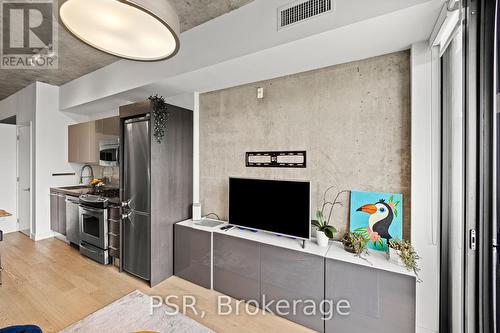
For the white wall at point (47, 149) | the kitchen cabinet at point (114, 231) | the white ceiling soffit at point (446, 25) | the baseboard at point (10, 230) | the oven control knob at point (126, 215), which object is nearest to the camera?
the white ceiling soffit at point (446, 25)

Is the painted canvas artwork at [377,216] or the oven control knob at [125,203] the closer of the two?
the painted canvas artwork at [377,216]

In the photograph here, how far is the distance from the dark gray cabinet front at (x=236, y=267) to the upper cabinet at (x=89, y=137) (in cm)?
255

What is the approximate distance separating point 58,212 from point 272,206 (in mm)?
4114

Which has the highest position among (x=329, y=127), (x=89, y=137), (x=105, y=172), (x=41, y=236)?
(x=89, y=137)

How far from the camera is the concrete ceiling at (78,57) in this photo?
2.07 meters

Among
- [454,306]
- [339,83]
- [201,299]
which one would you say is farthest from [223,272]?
[339,83]

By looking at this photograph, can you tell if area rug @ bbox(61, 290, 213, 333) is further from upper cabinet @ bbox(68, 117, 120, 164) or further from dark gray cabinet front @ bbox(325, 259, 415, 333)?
upper cabinet @ bbox(68, 117, 120, 164)

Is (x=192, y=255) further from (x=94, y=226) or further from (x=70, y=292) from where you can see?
(x=94, y=226)

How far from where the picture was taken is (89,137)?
394 cm

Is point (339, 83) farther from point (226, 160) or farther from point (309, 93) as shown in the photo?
point (226, 160)

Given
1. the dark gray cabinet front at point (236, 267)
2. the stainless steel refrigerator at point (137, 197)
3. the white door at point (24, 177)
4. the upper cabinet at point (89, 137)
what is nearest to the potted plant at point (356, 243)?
the dark gray cabinet front at point (236, 267)

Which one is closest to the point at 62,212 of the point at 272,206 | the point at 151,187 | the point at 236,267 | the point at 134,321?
the point at 151,187

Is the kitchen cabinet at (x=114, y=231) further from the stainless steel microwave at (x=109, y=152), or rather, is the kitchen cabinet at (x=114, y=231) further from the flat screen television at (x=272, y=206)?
the flat screen television at (x=272, y=206)

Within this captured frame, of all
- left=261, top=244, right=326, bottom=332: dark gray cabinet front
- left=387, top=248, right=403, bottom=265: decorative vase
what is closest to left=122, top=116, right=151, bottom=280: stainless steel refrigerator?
left=261, top=244, right=326, bottom=332: dark gray cabinet front
